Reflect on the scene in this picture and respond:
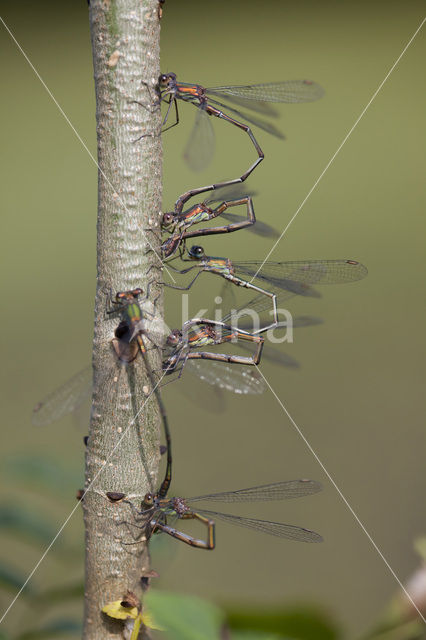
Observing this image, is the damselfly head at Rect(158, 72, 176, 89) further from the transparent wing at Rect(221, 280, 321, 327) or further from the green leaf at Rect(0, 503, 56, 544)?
the green leaf at Rect(0, 503, 56, 544)

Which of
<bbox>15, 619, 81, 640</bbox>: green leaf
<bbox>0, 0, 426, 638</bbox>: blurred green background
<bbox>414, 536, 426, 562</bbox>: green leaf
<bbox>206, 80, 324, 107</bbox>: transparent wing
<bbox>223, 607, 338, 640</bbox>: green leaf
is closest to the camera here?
<bbox>223, 607, 338, 640</bbox>: green leaf

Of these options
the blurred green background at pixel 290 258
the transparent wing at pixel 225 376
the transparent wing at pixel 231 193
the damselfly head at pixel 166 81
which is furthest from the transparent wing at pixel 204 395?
the blurred green background at pixel 290 258

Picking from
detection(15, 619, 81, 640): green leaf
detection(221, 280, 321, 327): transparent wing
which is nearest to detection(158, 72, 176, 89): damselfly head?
detection(221, 280, 321, 327): transparent wing

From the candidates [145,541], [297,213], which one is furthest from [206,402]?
[297,213]

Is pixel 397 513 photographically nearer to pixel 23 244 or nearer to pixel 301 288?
pixel 301 288

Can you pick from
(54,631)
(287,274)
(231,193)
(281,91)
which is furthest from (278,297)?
(54,631)

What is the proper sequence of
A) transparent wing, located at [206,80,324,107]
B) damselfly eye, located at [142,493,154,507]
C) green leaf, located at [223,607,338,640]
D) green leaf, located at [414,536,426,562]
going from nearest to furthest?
1. green leaf, located at [223,607,338,640]
2. green leaf, located at [414,536,426,562]
3. damselfly eye, located at [142,493,154,507]
4. transparent wing, located at [206,80,324,107]

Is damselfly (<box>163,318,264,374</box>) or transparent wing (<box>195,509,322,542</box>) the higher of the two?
damselfly (<box>163,318,264,374</box>)
